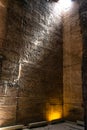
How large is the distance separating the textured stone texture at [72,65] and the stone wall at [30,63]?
252mm

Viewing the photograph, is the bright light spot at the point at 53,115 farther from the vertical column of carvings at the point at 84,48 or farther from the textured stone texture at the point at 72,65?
the vertical column of carvings at the point at 84,48

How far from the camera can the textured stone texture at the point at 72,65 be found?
18.3ft

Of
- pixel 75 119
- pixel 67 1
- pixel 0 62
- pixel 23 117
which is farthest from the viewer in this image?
pixel 67 1

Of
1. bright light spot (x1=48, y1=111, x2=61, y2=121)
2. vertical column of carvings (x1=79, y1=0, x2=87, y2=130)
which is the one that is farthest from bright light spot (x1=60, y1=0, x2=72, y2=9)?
bright light spot (x1=48, y1=111, x2=61, y2=121)

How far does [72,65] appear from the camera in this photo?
6.02 metres

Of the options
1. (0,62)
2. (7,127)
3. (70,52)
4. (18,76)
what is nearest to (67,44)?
(70,52)

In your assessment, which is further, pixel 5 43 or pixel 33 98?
Answer: pixel 33 98

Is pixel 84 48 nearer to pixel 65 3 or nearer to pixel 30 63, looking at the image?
pixel 30 63

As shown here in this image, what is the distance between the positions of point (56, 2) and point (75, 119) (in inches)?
190

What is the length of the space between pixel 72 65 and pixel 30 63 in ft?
6.15

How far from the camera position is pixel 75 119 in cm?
545

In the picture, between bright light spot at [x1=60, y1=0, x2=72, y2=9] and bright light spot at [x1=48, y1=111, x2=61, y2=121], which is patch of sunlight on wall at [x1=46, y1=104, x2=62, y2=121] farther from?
bright light spot at [x1=60, y1=0, x2=72, y2=9]

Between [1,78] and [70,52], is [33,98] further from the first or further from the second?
[70,52]

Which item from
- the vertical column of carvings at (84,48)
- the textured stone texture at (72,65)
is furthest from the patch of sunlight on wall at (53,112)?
the vertical column of carvings at (84,48)
